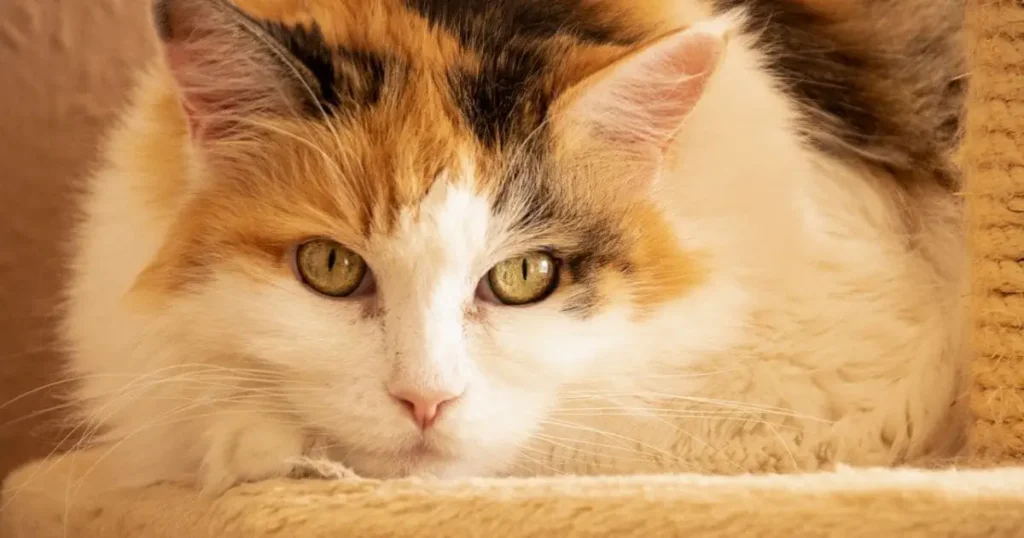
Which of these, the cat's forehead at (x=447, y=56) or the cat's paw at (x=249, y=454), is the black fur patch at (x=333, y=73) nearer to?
the cat's forehead at (x=447, y=56)

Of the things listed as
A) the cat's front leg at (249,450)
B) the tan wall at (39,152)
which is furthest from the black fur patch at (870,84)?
the tan wall at (39,152)

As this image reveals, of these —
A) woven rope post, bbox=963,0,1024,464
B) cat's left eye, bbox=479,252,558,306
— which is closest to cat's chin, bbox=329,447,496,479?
cat's left eye, bbox=479,252,558,306

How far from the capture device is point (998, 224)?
948mm

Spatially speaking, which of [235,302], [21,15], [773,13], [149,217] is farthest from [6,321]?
[773,13]

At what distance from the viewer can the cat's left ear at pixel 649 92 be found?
893 mm

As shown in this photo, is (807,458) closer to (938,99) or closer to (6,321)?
(938,99)

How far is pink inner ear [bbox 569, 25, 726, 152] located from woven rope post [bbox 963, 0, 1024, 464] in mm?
270

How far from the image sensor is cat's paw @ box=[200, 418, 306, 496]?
A: 2.88ft

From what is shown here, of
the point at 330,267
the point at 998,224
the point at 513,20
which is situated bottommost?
the point at 330,267

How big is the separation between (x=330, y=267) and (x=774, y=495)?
0.45 m

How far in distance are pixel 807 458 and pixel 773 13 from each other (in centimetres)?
54

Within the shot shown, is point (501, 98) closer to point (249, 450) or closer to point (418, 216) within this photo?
point (418, 216)

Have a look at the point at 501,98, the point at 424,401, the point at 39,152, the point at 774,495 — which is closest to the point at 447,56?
the point at 501,98

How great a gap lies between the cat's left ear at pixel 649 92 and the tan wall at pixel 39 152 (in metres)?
1.06
